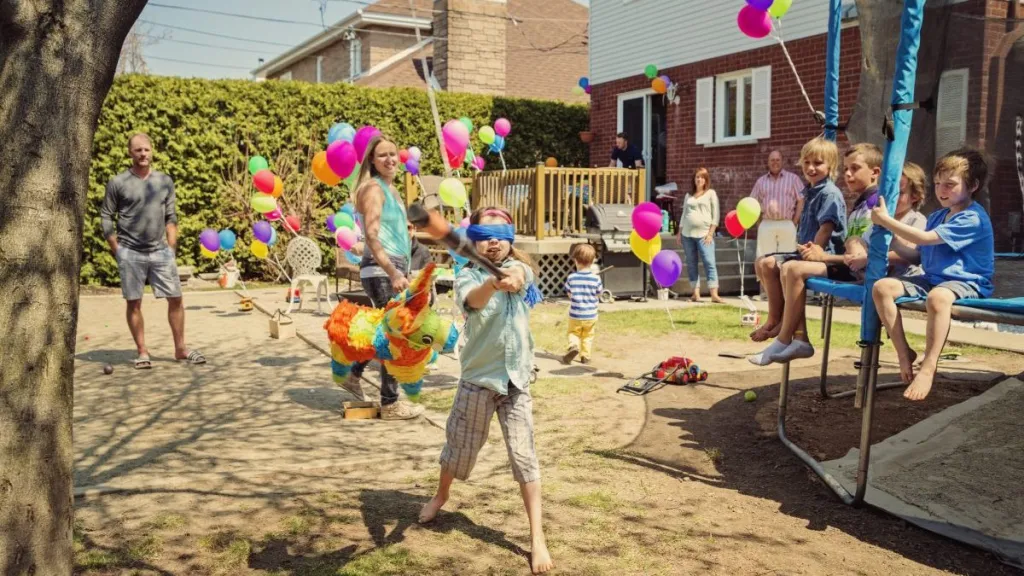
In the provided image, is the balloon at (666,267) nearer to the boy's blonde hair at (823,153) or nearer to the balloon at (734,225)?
the boy's blonde hair at (823,153)

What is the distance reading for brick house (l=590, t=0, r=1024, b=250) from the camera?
5242 mm

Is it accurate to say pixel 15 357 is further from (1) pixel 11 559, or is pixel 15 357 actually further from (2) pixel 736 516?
(2) pixel 736 516

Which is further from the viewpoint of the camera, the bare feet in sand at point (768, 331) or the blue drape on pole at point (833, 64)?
the blue drape on pole at point (833, 64)

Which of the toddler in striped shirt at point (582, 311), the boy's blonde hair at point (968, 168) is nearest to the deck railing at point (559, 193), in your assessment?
the toddler in striped shirt at point (582, 311)

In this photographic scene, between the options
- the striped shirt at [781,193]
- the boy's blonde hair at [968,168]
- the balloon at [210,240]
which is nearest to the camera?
the boy's blonde hair at [968,168]

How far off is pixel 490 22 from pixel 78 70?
1901cm

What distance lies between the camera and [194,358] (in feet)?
24.6

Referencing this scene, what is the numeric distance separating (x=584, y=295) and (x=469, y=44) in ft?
47.7

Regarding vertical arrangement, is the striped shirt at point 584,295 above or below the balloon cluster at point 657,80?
below

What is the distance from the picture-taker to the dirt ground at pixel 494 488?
3.45 metres

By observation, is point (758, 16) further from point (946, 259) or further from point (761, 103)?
point (761, 103)

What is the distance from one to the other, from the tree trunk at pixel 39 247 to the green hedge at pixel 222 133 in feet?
40.1

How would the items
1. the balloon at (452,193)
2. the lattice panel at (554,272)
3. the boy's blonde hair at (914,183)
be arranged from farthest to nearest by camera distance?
the lattice panel at (554,272) < the balloon at (452,193) < the boy's blonde hair at (914,183)

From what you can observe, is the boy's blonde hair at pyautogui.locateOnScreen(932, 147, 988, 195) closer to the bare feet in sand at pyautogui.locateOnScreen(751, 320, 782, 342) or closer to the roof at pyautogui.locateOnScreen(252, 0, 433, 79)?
the bare feet in sand at pyautogui.locateOnScreen(751, 320, 782, 342)
